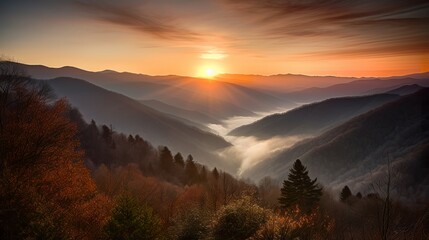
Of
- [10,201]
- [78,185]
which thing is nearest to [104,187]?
[78,185]

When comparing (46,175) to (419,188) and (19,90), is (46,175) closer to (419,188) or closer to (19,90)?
(19,90)

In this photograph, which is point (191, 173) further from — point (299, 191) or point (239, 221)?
point (239, 221)

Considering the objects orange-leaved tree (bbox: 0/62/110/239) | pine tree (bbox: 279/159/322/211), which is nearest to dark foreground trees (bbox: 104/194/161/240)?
orange-leaved tree (bbox: 0/62/110/239)

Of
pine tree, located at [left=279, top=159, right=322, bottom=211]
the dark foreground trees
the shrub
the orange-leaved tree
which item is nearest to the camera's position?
the orange-leaved tree

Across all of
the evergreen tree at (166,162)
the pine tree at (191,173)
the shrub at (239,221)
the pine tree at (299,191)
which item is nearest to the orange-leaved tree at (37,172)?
the shrub at (239,221)

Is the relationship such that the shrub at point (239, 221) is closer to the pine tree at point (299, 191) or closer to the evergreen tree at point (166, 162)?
the pine tree at point (299, 191)

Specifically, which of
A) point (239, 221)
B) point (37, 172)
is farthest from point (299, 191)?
point (37, 172)

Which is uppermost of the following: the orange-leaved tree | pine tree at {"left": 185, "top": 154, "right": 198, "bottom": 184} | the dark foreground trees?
the orange-leaved tree

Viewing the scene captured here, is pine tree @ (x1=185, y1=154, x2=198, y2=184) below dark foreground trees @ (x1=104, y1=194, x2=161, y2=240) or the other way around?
below

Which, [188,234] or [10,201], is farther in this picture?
[188,234]

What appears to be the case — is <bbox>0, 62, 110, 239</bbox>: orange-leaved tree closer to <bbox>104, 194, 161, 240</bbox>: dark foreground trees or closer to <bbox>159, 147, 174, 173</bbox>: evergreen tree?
<bbox>104, 194, 161, 240</bbox>: dark foreground trees

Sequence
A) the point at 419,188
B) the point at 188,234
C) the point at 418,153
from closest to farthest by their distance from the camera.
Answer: the point at 188,234
the point at 419,188
the point at 418,153
